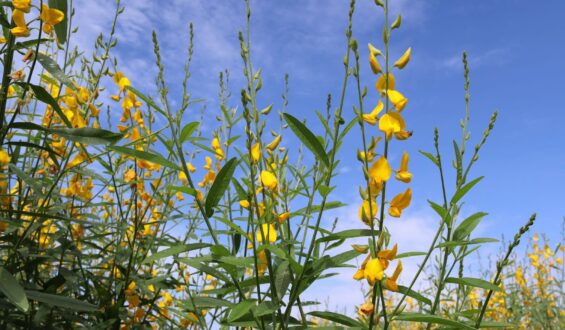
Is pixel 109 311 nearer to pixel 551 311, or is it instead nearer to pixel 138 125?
pixel 138 125

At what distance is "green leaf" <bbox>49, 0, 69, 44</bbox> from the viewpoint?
5.93 ft

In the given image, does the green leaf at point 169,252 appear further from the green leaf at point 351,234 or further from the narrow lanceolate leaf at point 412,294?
the narrow lanceolate leaf at point 412,294

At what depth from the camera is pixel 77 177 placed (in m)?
2.33

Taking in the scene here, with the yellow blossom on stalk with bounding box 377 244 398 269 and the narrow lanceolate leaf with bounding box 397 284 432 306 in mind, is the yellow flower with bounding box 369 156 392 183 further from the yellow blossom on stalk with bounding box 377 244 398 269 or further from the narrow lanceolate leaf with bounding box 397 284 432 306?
the narrow lanceolate leaf with bounding box 397 284 432 306

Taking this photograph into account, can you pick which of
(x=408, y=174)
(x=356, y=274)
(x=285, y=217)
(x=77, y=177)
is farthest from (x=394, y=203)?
(x=77, y=177)

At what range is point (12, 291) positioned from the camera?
1251 millimetres

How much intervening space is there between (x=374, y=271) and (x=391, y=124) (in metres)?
0.38

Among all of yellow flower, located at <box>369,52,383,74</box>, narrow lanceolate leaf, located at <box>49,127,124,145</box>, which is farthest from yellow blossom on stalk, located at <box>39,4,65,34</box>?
yellow flower, located at <box>369,52,383,74</box>

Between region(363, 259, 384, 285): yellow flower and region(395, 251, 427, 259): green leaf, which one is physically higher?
region(395, 251, 427, 259): green leaf

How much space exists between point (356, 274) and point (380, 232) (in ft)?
0.40

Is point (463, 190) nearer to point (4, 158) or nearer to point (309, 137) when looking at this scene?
point (309, 137)

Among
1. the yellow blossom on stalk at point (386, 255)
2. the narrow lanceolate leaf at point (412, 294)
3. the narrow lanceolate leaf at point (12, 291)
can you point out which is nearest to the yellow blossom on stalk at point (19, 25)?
the narrow lanceolate leaf at point (12, 291)

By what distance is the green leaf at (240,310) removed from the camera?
1.20 metres

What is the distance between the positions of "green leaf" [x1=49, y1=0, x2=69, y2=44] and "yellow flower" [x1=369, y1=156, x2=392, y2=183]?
53.5 inches
